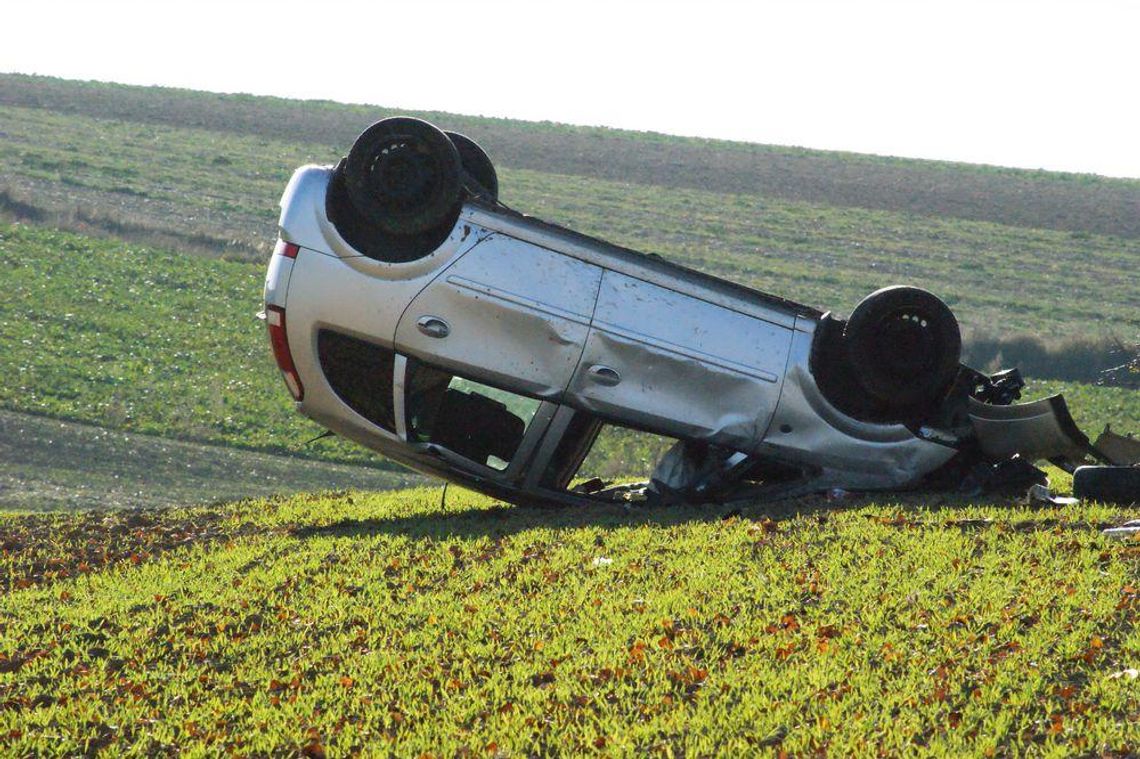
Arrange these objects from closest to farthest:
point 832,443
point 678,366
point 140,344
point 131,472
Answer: point 678,366
point 832,443
point 131,472
point 140,344

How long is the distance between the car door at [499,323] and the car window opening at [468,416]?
20 cm

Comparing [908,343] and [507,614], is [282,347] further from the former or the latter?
[908,343]

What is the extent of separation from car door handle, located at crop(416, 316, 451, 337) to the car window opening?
30 cm

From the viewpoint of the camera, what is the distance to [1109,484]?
961 cm

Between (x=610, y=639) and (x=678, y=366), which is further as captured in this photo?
(x=678, y=366)

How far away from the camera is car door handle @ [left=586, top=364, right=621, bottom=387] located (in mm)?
9797

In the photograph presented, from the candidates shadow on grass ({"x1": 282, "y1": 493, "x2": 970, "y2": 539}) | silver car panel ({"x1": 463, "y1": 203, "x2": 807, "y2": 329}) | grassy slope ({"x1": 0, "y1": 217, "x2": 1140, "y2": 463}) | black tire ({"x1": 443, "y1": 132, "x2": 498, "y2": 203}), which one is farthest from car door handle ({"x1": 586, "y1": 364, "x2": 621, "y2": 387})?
grassy slope ({"x1": 0, "y1": 217, "x2": 1140, "y2": 463})

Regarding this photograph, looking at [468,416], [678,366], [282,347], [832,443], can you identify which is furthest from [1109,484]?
[282,347]

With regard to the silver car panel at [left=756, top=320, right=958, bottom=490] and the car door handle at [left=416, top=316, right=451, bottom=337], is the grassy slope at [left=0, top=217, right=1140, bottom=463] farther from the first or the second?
the silver car panel at [left=756, top=320, right=958, bottom=490]

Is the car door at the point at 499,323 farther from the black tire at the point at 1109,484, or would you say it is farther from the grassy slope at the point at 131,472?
the grassy slope at the point at 131,472

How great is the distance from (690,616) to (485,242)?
3.60m

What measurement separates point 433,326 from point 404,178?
104 centimetres

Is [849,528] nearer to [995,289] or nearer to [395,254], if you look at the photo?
[395,254]

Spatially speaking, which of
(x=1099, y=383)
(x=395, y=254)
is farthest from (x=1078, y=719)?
(x=1099, y=383)
